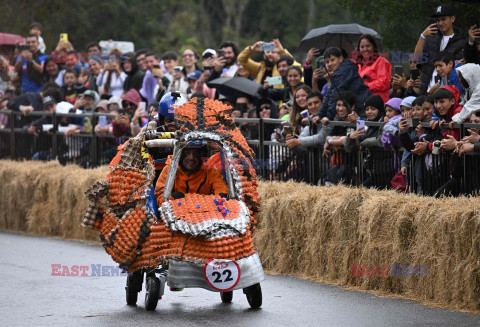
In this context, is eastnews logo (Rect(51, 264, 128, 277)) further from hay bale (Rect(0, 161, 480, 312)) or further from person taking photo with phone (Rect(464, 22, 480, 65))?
person taking photo with phone (Rect(464, 22, 480, 65))

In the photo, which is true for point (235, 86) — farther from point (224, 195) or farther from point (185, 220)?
point (185, 220)

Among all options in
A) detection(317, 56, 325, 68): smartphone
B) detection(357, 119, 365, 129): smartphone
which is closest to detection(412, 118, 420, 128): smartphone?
detection(357, 119, 365, 129): smartphone

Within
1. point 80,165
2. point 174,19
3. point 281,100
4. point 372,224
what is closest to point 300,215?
point 372,224

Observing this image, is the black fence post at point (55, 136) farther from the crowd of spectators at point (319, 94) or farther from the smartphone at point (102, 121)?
the smartphone at point (102, 121)

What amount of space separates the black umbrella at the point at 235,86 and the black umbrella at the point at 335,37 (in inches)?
45.8

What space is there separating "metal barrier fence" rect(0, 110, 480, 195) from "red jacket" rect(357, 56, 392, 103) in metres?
1.03

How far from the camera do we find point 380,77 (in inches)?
600

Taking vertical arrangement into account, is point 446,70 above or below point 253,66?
below

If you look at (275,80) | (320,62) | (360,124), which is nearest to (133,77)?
(275,80)

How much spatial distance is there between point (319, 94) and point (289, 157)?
1.03 metres

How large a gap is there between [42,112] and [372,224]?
1170cm

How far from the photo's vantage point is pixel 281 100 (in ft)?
57.3

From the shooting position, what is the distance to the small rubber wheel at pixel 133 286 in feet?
35.5

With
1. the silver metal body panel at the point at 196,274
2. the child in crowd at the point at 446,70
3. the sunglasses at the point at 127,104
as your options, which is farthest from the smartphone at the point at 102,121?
the silver metal body panel at the point at 196,274
